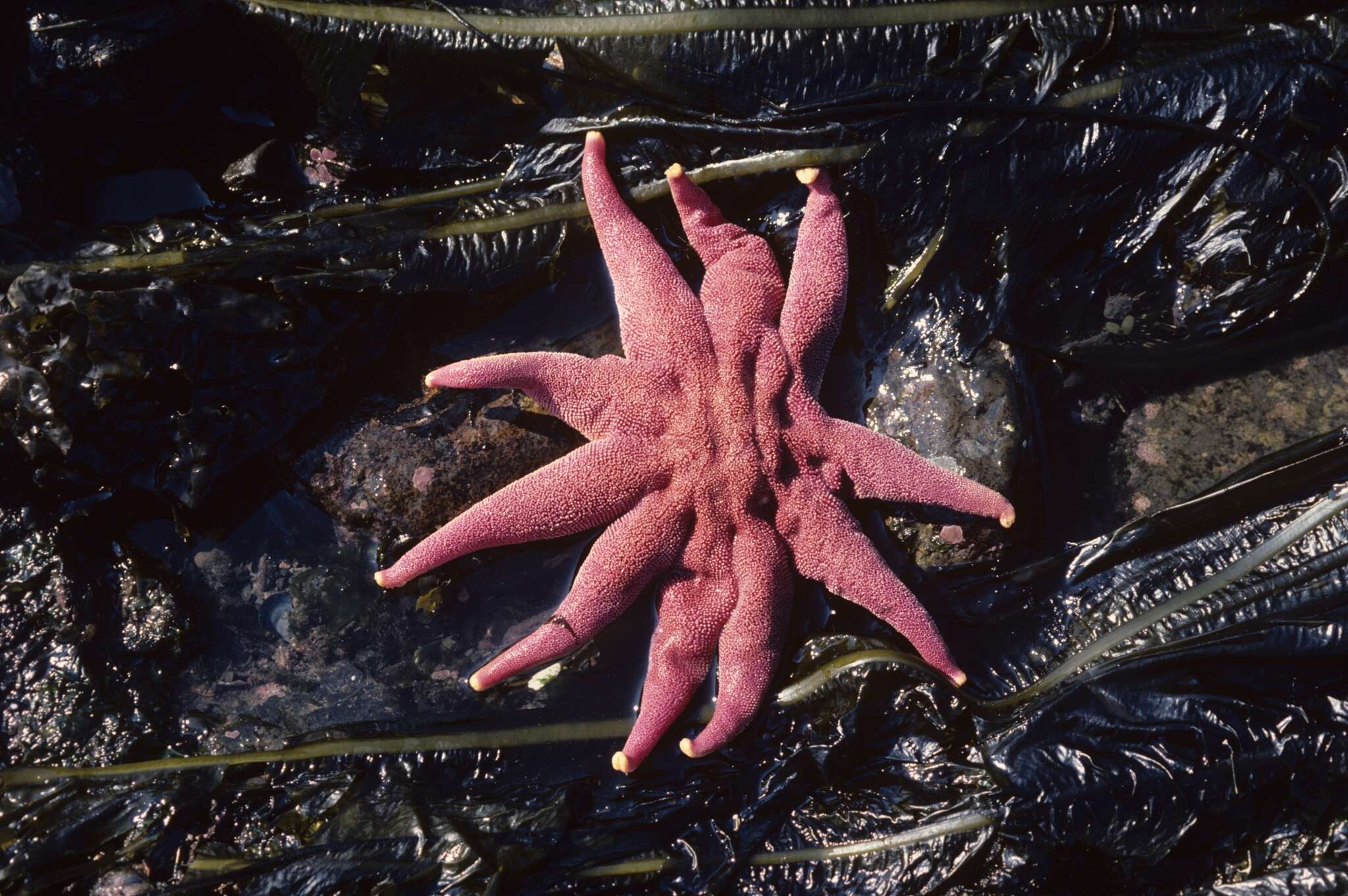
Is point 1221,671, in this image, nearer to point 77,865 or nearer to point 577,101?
point 577,101

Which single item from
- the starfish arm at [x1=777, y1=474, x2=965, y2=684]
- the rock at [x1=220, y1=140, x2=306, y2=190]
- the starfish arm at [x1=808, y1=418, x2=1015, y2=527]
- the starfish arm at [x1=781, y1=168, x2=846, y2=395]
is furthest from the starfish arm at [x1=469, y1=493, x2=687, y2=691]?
the rock at [x1=220, y1=140, x2=306, y2=190]

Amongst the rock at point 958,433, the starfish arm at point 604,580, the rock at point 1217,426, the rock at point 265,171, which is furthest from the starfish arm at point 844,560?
the rock at point 265,171

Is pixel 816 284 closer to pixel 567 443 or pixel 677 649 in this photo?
pixel 567 443

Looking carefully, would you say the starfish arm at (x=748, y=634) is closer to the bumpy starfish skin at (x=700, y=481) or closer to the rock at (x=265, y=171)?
the bumpy starfish skin at (x=700, y=481)

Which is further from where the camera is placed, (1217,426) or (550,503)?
(1217,426)

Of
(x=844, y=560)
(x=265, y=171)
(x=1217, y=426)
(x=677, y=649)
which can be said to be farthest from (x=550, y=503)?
(x=1217, y=426)

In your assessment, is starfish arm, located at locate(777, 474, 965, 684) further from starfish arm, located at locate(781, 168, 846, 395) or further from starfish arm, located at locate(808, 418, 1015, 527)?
starfish arm, located at locate(781, 168, 846, 395)
